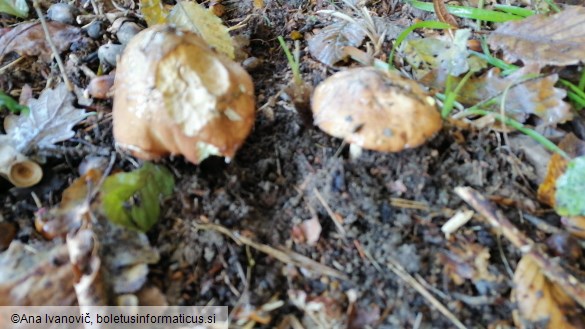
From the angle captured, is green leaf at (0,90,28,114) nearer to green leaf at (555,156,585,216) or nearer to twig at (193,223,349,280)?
twig at (193,223,349,280)

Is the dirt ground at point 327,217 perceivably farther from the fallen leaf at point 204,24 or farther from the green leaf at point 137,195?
the fallen leaf at point 204,24

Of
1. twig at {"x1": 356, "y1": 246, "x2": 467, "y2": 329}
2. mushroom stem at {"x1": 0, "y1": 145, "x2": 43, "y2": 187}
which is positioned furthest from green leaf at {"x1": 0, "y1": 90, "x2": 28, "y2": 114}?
twig at {"x1": 356, "y1": 246, "x2": 467, "y2": 329}

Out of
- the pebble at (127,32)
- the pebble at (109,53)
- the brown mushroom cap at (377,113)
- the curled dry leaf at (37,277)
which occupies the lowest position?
the curled dry leaf at (37,277)

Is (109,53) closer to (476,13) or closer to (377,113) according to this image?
(377,113)

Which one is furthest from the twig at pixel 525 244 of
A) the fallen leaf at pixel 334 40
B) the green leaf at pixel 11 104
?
the green leaf at pixel 11 104

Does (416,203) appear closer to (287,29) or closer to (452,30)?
(452,30)

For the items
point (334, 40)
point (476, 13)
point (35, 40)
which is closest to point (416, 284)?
point (334, 40)
